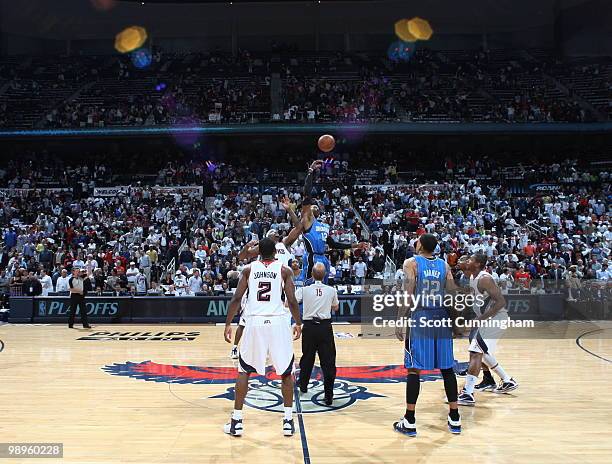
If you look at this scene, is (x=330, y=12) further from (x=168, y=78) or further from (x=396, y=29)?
(x=168, y=78)

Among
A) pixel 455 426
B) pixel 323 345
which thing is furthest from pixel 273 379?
pixel 455 426

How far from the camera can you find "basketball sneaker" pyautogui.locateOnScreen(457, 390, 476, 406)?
7.80 m

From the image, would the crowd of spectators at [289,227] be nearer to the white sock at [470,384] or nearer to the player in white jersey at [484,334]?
the player in white jersey at [484,334]

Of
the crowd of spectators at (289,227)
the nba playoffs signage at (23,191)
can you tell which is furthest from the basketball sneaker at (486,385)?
the nba playoffs signage at (23,191)

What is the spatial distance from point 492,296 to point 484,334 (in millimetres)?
999

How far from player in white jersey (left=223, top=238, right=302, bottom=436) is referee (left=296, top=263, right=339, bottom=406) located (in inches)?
55.7

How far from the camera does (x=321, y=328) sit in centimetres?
781

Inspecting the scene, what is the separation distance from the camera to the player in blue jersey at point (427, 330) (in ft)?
20.9

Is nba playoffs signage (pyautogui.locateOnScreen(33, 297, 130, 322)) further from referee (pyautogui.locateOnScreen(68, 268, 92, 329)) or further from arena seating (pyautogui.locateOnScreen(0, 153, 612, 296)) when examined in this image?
referee (pyautogui.locateOnScreen(68, 268, 92, 329))

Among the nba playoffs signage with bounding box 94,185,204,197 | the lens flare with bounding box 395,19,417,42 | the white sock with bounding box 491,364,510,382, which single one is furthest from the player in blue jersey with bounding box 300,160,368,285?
the lens flare with bounding box 395,19,417,42

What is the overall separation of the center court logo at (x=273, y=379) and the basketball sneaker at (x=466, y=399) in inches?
46.1

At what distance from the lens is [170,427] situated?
266 inches

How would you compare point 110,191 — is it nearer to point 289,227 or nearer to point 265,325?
point 289,227

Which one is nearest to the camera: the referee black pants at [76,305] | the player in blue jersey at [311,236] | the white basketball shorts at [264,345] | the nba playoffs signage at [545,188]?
the white basketball shorts at [264,345]
